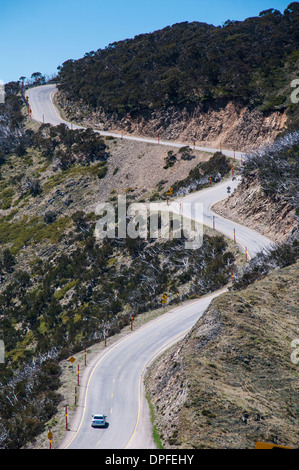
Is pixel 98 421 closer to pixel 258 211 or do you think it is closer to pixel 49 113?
pixel 258 211

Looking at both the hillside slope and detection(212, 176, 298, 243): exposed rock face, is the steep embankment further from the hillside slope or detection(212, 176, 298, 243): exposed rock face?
the hillside slope

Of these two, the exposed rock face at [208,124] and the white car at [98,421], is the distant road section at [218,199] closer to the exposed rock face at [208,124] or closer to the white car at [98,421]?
the exposed rock face at [208,124]

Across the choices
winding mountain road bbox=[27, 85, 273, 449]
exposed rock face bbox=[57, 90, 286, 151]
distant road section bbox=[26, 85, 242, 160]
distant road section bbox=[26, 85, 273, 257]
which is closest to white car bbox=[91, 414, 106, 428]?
winding mountain road bbox=[27, 85, 273, 449]

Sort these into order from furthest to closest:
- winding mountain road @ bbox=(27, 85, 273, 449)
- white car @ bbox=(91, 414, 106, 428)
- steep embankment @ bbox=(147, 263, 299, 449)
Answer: white car @ bbox=(91, 414, 106, 428) < winding mountain road @ bbox=(27, 85, 273, 449) < steep embankment @ bbox=(147, 263, 299, 449)

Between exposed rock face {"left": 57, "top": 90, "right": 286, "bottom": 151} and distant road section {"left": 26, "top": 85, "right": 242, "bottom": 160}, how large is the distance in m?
1.47

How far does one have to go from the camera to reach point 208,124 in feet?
203

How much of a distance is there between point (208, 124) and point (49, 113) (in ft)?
126

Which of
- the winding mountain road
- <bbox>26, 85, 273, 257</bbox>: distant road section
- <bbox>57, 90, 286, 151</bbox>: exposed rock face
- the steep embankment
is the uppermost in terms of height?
<bbox>57, 90, 286, 151</bbox>: exposed rock face

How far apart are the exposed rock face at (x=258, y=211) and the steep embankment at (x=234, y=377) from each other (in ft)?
36.4

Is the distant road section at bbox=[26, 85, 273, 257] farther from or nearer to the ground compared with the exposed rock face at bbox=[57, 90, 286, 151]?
nearer to the ground

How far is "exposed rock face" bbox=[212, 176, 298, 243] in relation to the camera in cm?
3691

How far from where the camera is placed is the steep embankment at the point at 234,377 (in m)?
16.2

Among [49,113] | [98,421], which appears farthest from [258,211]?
[49,113]

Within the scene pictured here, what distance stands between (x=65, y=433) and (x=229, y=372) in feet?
26.1
